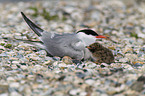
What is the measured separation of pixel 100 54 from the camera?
345cm

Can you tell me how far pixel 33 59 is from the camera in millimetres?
3268

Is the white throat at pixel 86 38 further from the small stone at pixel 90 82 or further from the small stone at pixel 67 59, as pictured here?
the small stone at pixel 90 82

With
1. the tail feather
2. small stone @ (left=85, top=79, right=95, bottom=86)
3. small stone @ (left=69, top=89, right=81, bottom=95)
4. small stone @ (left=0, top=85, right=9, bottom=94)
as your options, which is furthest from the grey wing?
small stone @ (left=0, top=85, right=9, bottom=94)

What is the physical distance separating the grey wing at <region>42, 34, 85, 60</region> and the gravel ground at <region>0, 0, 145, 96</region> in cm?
10

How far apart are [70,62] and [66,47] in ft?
0.78

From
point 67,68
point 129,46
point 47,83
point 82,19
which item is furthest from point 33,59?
point 82,19

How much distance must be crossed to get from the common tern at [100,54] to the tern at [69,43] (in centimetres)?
10

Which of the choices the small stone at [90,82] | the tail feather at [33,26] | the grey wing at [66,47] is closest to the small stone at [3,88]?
the small stone at [90,82]

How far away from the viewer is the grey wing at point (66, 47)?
325 centimetres

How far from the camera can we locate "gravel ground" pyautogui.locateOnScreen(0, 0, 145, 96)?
246cm

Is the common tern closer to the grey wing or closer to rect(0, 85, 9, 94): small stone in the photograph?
the grey wing

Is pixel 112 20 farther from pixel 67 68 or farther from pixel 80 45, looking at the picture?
pixel 67 68

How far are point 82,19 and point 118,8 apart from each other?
1452 mm

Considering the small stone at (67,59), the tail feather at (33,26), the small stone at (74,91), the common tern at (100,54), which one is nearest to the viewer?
the small stone at (74,91)
